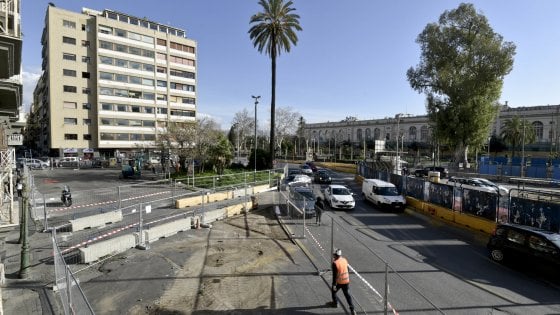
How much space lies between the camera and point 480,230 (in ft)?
55.5

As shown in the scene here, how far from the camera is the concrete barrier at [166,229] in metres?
13.7

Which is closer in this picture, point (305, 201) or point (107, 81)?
point (305, 201)

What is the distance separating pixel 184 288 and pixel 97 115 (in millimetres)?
65199

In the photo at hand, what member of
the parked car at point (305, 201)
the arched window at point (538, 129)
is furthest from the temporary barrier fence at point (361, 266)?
the arched window at point (538, 129)

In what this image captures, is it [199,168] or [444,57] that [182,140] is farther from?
[444,57]

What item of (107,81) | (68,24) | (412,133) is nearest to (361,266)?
(107,81)

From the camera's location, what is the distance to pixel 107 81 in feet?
215

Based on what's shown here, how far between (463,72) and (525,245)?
34509mm

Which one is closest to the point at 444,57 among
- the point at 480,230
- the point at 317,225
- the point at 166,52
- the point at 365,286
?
the point at 480,230

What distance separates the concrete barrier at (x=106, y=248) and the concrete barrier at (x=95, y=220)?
373cm

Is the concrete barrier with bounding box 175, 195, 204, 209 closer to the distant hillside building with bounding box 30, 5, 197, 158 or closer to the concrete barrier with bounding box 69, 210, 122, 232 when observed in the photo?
the concrete barrier with bounding box 69, 210, 122, 232

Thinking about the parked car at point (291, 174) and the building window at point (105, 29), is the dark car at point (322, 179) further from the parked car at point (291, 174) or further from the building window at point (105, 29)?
the building window at point (105, 29)

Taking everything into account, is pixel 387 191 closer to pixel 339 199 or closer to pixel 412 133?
pixel 339 199

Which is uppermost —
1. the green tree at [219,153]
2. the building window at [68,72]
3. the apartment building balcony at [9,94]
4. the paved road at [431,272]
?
the building window at [68,72]
